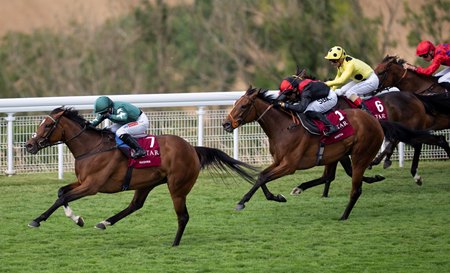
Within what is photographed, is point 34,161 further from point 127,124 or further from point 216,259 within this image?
point 216,259

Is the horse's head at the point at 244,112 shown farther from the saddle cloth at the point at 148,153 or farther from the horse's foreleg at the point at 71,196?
the horse's foreleg at the point at 71,196

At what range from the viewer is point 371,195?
12.2 metres

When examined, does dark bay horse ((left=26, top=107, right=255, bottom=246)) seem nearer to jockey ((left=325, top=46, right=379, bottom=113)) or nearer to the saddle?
the saddle

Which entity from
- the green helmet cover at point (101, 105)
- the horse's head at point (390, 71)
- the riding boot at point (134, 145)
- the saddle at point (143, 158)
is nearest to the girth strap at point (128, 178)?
the saddle at point (143, 158)

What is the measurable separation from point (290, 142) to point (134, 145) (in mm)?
1760

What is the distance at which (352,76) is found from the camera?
12422mm

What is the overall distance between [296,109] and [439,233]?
6.05 feet

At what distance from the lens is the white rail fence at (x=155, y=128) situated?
42.2 ft

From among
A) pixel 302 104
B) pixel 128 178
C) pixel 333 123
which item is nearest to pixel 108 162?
pixel 128 178

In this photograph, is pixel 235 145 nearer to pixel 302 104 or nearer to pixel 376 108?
pixel 376 108

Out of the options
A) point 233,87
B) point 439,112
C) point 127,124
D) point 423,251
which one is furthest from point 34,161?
point 233,87

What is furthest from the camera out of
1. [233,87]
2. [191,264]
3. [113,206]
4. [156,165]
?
[233,87]

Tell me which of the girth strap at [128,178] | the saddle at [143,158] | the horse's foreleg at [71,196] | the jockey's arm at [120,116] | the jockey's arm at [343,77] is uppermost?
the jockey's arm at [343,77]

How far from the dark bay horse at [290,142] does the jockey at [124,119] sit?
996 mm
